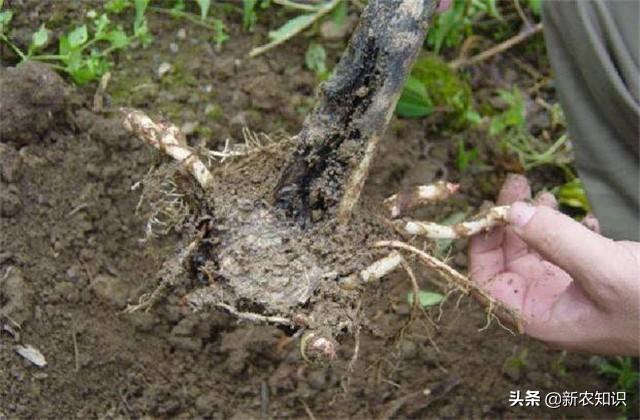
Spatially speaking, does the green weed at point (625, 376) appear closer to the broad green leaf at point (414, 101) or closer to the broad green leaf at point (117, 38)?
the broad green leaf at point (414, 101)

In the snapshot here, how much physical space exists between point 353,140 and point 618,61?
0.54m

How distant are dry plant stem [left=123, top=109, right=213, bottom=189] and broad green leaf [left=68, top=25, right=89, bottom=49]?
29 centimetres

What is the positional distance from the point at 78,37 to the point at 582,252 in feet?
3.29

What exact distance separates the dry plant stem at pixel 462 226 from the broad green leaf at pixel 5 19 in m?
0.84

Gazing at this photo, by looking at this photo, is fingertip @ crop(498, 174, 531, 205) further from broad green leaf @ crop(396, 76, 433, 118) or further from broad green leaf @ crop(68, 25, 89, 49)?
broad green leaf @ crop(68, 25, 89, 49)

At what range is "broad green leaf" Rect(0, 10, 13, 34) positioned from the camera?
1.50 m

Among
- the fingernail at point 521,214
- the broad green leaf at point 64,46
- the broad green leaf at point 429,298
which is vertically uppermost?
the broad green leaf at point 64,46

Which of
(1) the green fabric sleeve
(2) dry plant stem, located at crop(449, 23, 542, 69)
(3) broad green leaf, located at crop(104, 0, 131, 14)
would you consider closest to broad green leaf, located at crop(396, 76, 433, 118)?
(2) dry plant stem, located at crop(449, 23, 542, 69)

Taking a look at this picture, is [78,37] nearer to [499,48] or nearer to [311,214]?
[311,214]

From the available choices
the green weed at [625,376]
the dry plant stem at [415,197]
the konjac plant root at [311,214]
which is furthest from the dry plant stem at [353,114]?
the green weed at [625,376]

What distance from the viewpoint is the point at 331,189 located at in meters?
1.29

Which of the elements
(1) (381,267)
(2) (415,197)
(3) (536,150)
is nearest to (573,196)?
(3) (536,150)

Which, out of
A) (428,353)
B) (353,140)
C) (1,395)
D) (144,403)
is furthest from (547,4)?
(1,395)

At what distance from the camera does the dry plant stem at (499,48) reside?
1.90 meters
